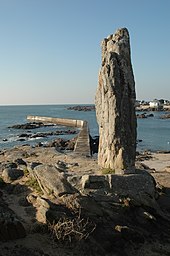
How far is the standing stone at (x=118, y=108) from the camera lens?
16.3 meters

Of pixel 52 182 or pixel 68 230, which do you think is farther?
pixel 52 182

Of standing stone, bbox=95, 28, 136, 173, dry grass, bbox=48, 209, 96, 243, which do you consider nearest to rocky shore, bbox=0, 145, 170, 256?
dry grass, bbox=48, 209, 96, 243

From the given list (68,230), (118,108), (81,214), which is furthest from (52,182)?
(118,108)

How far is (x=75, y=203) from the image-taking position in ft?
37.9

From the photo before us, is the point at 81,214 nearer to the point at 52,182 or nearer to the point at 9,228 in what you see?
the point at 52,182

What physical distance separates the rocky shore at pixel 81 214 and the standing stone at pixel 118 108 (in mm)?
1582

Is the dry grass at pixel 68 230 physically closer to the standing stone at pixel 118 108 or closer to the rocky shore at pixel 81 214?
the rocky shore at pixel 81 214

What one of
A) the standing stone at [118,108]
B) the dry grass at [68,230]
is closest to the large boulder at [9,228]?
the dry grass at [68,230]

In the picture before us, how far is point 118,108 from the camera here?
1634cm

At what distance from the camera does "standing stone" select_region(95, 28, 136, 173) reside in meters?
16.3

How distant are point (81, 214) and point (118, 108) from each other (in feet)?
22.2

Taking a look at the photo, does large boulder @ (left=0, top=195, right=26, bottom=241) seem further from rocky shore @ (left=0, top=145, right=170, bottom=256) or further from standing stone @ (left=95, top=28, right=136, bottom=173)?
standing stone @ (left=95, top=28, right=136, bottom=173)

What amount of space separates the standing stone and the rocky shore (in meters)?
1.58

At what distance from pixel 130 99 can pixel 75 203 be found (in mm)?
7275
